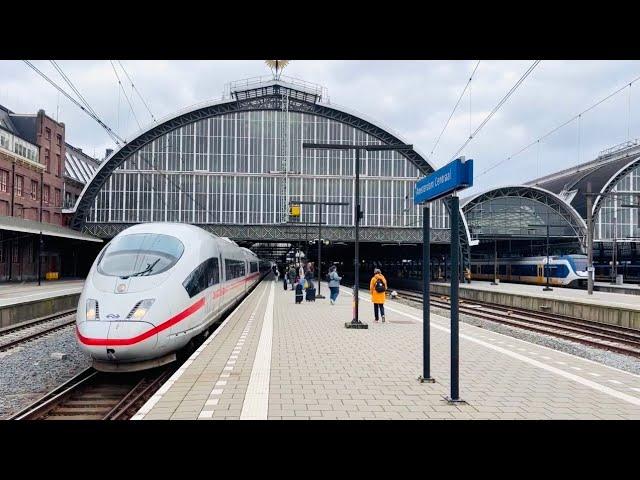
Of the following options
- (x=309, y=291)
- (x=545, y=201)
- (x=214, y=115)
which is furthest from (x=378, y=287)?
(x=545, y=201)

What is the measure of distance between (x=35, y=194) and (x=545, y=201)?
1996 inches

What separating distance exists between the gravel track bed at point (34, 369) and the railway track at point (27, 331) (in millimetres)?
256

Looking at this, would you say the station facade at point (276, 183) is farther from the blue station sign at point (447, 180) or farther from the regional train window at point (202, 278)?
the blue station sign at point (447, 180)

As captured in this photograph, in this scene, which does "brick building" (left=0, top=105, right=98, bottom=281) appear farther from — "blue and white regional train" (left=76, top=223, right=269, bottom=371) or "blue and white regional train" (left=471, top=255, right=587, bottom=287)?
"blue and white regional train" (left=471, top=255, right=587, bottom=287)

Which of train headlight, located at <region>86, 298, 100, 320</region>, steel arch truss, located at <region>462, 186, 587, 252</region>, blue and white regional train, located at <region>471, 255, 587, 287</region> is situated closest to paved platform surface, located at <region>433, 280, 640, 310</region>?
blue and white regional train, located at <region>471, 255, 587, 287</region>

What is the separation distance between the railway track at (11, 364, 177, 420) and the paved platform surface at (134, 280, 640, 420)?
723 mm

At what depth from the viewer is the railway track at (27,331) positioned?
15406mm

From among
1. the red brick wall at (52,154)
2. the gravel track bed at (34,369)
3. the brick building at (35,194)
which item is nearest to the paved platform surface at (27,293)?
the brick building at (35,194)

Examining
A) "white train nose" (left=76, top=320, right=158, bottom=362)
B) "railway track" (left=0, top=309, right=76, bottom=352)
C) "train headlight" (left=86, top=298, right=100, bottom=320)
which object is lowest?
"railway track" (left=0, top=309, right=76, bottom=352)

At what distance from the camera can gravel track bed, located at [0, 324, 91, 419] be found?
32.0ft

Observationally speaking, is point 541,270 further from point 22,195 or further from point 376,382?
point 22,195
